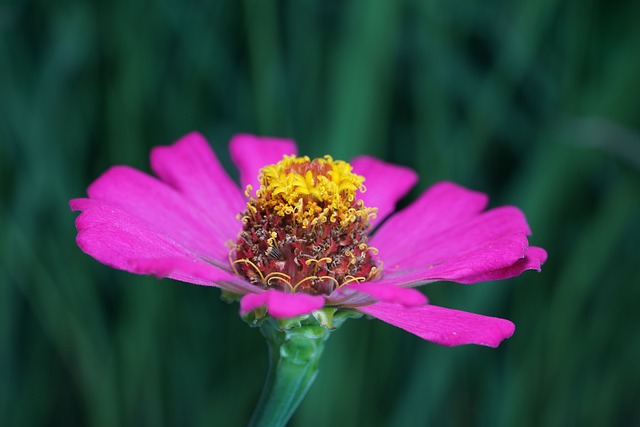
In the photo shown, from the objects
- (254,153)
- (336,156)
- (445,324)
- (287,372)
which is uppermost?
(336,156)

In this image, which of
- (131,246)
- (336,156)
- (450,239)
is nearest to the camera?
(131,246)

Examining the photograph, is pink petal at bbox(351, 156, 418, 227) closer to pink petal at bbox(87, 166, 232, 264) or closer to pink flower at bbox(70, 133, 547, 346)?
pink flower at bbox(70, 133, 547, 346)

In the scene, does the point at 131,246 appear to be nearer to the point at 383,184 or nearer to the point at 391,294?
the point at 391,294

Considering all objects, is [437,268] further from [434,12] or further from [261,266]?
[434,12]

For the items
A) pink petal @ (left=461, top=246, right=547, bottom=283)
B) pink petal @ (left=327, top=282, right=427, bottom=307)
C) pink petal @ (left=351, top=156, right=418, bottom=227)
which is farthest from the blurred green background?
pink petal @ (left=327, top=282, right=427, bottom=307)

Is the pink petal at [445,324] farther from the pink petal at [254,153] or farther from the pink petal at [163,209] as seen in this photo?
the pink petal at [254,153]

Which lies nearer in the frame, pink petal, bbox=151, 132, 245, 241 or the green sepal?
the green sepal

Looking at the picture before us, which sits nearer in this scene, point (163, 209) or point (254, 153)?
point (163, 209)

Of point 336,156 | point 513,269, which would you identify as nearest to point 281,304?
point 513,269
